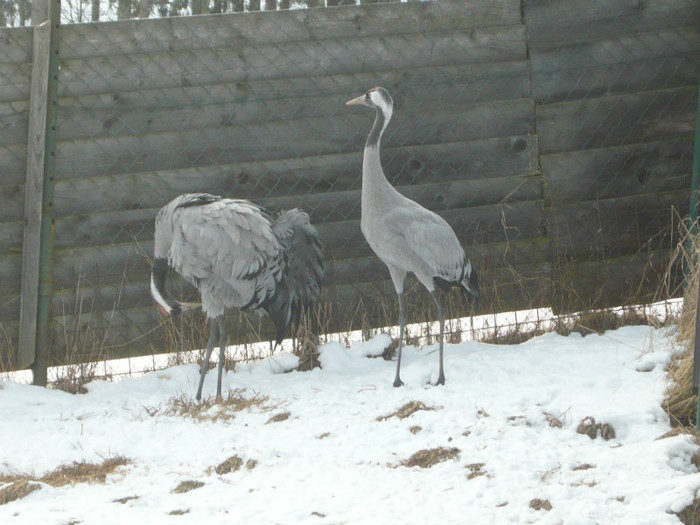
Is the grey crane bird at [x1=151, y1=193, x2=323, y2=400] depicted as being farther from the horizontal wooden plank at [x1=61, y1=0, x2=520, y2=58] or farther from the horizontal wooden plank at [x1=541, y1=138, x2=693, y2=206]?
the horizontal wooden plank at [x1=541, y1=138, x2=693, y2=206]

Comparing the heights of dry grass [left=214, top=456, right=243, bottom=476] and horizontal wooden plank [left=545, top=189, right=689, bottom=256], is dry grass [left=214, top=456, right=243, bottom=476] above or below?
below

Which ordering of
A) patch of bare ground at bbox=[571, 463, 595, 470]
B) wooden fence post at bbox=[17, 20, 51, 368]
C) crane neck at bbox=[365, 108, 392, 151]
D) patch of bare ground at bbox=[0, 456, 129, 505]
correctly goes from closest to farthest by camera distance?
patch of bare ground at bbox=[571, 463, 595, 470]
patch of bare ground at bbox=[0, 456, 129, 505]
crane neck at bbox=[365, 108, 392, 151]
wooden fence post at bbox=[17, 20, 51, 368]

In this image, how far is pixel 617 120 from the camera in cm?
570

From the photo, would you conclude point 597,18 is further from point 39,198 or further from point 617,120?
point 39,198

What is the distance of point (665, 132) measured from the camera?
5.75 meters

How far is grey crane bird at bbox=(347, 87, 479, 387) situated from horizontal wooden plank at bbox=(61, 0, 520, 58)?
0.74 m

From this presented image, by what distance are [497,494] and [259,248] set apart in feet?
6.82

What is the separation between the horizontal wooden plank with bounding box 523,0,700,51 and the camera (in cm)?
557

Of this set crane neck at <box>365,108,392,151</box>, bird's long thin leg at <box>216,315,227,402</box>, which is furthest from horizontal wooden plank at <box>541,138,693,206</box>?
bird's long thin leg at <box>216,315,227,402</box>

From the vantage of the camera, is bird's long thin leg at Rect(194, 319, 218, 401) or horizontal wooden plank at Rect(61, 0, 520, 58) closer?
bird's long thin leg at Rect(194, 319, 218, 401)

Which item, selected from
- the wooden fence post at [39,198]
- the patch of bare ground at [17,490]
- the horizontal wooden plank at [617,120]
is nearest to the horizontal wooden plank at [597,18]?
the horizontal wooden plank at [617,120]

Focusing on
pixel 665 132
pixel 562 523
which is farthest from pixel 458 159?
pixel 562 523

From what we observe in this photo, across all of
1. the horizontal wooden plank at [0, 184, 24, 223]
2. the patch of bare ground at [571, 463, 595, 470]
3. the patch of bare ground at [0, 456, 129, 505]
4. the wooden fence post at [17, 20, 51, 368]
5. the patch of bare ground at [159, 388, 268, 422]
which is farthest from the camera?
the horizontal wooden plank at [0, 184, 24, 223]

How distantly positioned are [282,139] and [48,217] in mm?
1437
